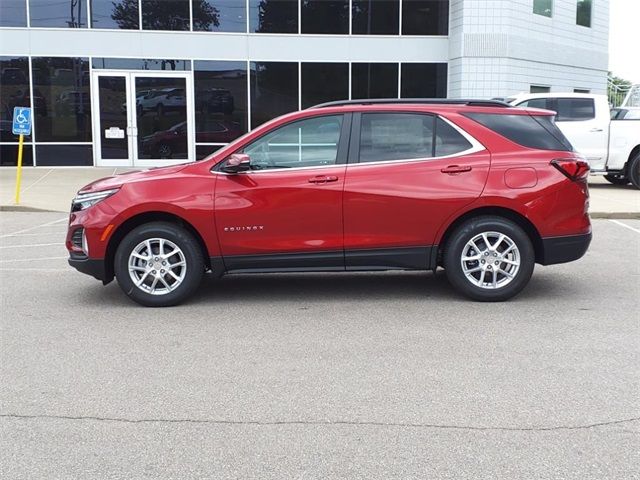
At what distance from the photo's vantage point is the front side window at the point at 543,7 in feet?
69.8

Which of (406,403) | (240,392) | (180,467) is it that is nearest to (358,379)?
(406,403)

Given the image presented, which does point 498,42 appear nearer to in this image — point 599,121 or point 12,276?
point 599,121

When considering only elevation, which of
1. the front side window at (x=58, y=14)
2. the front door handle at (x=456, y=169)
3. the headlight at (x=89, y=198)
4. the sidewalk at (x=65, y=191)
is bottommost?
the sidewalk at (x=65, y=191)

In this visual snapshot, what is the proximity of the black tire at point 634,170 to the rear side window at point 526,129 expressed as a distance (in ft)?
33.7

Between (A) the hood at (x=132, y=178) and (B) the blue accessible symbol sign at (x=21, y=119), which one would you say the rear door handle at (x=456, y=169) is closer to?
(A) the hood at (x=132, y=178)

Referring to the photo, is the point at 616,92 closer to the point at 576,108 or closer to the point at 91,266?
the point at 576,108

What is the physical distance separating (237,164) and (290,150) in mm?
532

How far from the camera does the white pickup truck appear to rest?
15.9 metres

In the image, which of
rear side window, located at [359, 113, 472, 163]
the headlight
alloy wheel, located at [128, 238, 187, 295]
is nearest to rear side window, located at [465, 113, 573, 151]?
rear side window, located at [359, 113, 472, 163]

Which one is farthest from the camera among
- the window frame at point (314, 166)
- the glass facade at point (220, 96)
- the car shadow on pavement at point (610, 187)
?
the glass facade at point (220, 96)

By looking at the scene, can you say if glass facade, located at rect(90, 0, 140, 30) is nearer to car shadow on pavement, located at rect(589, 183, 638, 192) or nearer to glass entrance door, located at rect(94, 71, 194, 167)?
glass entrance door, located at rect(94, 71, 194, 167)

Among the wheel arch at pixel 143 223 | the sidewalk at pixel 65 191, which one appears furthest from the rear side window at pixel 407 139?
the sidewalk at pixel 65 191

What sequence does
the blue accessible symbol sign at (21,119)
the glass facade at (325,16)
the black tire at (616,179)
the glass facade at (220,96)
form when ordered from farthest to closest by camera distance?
the glass facade at (325,16) → the glass facade at (220,96) → the black tire at (616,179) → the blue accessible symbol sign at (21,119)

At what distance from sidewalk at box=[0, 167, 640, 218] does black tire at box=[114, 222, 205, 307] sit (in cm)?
762
